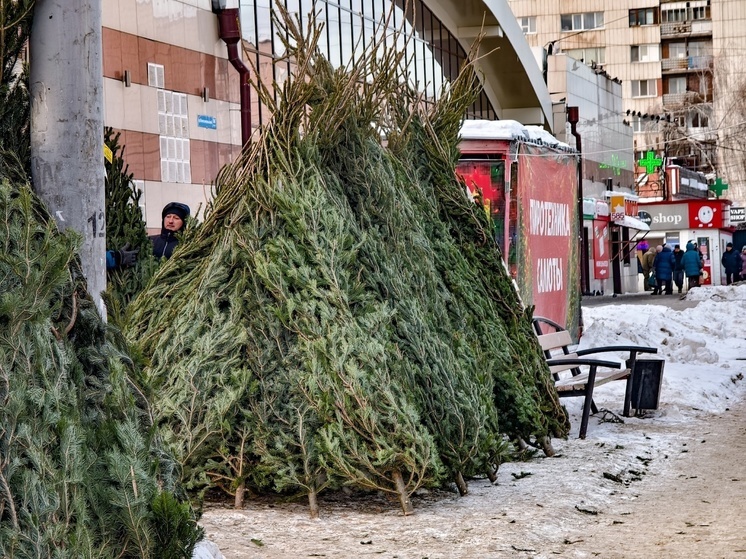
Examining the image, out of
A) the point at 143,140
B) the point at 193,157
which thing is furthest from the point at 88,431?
the point at 193,157

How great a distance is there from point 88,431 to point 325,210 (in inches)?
126

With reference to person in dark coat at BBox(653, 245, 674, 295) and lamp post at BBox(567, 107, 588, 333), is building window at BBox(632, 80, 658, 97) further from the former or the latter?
person in dark coat at BBox(653, 245, 674, 295)

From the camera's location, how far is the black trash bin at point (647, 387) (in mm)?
9797

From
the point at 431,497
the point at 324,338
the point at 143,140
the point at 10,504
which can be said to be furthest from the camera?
the point at 143,140

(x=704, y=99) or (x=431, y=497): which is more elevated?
(x=704, y=99)

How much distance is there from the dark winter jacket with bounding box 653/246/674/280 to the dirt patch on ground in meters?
26.5

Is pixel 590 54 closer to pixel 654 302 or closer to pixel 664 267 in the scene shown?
pixel 664 267

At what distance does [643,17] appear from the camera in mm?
76750

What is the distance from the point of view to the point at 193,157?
17.6 metres

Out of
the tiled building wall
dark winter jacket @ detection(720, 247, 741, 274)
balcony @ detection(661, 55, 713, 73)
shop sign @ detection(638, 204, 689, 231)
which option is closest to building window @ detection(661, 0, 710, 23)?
balcony @ detection(661, 55, 713, 73)

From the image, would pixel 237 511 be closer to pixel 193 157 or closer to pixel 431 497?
pixel 431 497

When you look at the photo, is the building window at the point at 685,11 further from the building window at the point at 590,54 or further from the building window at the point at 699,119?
the building window at the point at 699,119

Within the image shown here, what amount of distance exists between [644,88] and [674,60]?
2.46 metres


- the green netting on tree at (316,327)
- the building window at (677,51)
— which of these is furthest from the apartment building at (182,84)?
the building window at (677,51)
